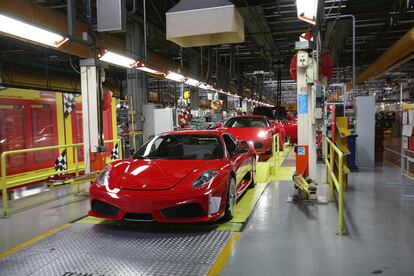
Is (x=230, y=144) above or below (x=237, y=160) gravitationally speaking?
above

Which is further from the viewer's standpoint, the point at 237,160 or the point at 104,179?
the point at 237,160

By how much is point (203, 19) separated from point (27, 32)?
291 cm

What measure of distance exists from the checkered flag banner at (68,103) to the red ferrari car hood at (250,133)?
13.9 feet

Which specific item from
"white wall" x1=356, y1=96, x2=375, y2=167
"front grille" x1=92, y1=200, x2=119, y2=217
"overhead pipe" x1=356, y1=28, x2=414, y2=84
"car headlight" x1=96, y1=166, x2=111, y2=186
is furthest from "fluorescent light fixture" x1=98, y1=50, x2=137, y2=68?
"overhead pipe" x1=356, y1=28, x2=414, y2=84

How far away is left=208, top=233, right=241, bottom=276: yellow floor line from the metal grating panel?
0.17ft

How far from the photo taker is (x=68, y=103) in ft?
31.5

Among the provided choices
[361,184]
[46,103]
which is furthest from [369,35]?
[46,103]

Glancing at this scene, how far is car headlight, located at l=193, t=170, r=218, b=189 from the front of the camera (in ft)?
13.5

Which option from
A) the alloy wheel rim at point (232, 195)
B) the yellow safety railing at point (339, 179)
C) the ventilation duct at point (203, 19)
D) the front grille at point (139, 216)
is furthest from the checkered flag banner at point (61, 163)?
the yellow safety railing at point (339, 179)

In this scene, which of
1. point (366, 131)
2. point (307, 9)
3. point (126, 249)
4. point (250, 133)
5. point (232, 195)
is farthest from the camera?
point (250, 133)

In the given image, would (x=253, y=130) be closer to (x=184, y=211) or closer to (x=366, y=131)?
(x=366, y=131)

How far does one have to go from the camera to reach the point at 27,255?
3.67 m

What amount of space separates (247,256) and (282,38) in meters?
12.8

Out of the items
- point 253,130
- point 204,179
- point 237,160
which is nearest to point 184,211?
point 204,179
